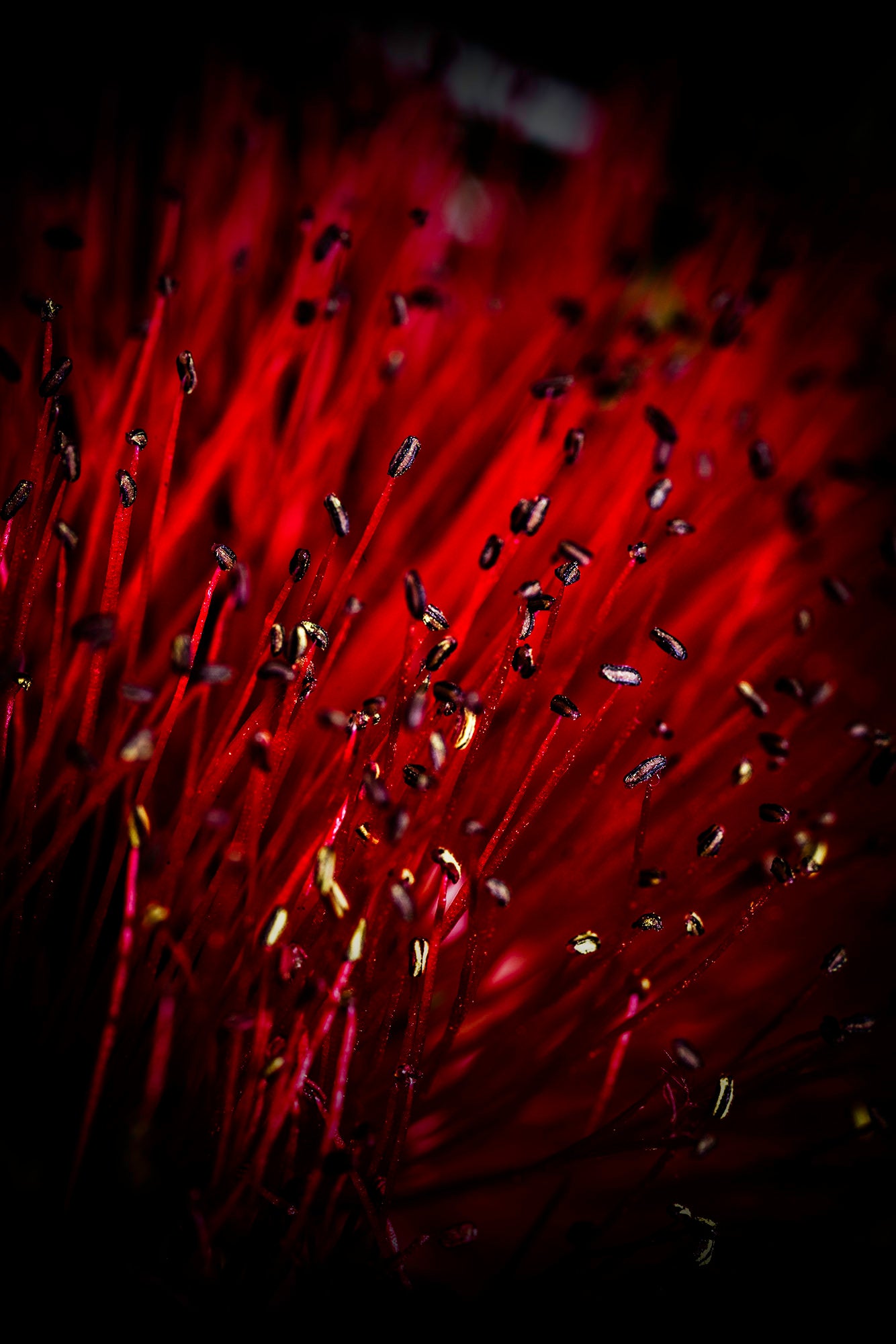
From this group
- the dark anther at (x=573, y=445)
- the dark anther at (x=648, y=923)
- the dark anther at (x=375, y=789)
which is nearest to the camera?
the dark anther at (x=375, y=789)

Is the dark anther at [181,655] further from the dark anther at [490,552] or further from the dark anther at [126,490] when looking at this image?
the dark anther at [490,552]

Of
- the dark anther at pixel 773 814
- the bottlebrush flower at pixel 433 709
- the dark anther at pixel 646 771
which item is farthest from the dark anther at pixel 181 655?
the dark anther at pixel 773 814

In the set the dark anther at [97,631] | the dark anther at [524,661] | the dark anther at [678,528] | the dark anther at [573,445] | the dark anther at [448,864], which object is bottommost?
the dark anther at [448,864]

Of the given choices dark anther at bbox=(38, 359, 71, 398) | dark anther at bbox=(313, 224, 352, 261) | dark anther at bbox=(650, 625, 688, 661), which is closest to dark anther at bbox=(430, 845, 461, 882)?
dark anther at bbox=(650, 625, 688, 661)

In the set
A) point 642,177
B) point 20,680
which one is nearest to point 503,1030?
point 20,680

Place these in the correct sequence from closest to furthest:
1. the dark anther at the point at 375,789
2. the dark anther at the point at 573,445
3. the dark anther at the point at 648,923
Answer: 1. the dark anther at the point at 375,789
2. the dark anther at the point at 648,923
3. the dark anther at the point at 573,445

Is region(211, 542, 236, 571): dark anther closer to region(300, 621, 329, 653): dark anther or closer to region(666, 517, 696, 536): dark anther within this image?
region(300, 621, 329, 653): dark anther
